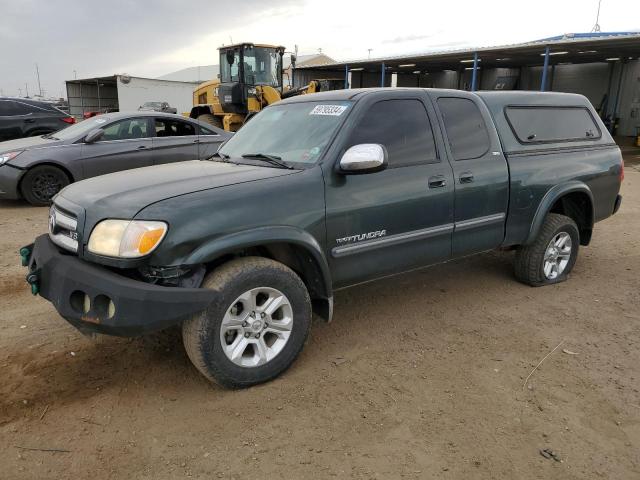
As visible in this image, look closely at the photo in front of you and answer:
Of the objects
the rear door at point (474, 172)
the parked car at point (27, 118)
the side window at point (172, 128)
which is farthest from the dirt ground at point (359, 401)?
the parked car at point (27, 118)

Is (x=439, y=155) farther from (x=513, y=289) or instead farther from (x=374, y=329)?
(x=513, y=289)

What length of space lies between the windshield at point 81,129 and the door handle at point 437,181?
6.36 metres

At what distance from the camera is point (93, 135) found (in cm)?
815

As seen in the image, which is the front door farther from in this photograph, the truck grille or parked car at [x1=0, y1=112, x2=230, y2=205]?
parked car at [x1=0, y1=112, x2=230, y2=205]

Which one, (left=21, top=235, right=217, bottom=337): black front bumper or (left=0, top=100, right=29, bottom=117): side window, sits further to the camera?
(left=0, top=100, right=29, bottom=117): side window

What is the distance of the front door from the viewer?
341 cm

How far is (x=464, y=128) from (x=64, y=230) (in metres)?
3.04

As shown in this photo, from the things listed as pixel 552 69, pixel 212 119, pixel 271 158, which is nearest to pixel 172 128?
pixel 271 158

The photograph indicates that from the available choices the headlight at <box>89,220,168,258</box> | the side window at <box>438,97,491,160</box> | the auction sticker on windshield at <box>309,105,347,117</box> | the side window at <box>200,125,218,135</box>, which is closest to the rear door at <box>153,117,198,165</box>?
the side window at <box>200,125,218,135</box>

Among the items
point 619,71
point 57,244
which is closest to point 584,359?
point 57,244

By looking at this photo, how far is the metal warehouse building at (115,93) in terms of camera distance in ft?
88.5

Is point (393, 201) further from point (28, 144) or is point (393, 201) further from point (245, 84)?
point (245, 84)

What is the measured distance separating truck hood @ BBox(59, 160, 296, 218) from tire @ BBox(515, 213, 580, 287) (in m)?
2.77

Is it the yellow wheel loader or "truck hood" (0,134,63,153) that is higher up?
the yellow wheel loader
